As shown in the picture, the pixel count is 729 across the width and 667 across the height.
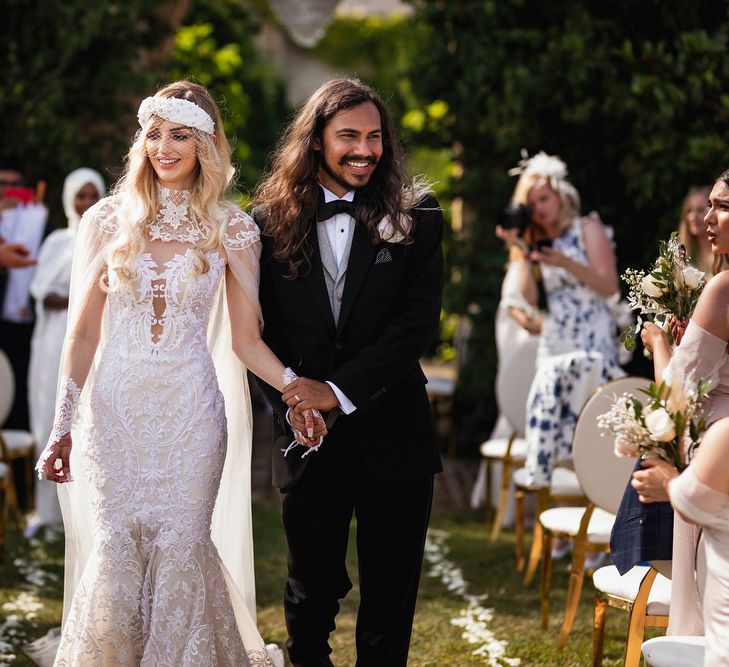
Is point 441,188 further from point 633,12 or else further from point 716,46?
point 716,46

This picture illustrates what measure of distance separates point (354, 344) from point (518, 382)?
11.3 feet

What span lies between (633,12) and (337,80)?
4801 millimetres

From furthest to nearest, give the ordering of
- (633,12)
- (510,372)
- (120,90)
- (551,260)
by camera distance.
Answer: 1. (120,90)
2. (633,12)
3. (510,372)
4. (551,260)

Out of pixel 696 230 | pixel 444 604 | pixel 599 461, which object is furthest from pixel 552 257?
pixel 444 604

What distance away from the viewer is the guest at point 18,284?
26.9ft

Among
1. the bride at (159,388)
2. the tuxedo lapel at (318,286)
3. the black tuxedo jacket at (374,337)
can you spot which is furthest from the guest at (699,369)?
the bride at (159,388)

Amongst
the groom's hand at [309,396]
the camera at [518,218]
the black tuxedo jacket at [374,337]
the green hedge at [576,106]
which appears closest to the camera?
the groom's hand at [309,396]

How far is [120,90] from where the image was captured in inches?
382

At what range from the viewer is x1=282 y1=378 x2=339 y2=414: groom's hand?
377 cm

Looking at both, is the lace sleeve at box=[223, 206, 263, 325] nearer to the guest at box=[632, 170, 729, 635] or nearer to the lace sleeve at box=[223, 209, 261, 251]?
the lace sleeve at box=[223, 209, 261, 251]

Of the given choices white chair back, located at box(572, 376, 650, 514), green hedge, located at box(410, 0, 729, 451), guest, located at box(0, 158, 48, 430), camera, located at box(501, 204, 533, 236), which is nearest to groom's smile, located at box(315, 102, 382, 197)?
white chair back, located at box(572, 376, 650, 514)

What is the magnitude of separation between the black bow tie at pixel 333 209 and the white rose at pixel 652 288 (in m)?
0.97

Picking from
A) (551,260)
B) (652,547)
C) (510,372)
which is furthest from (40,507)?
(652,547)

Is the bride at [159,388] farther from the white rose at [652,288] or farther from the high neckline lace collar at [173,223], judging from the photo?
the white rose at [652,288]
